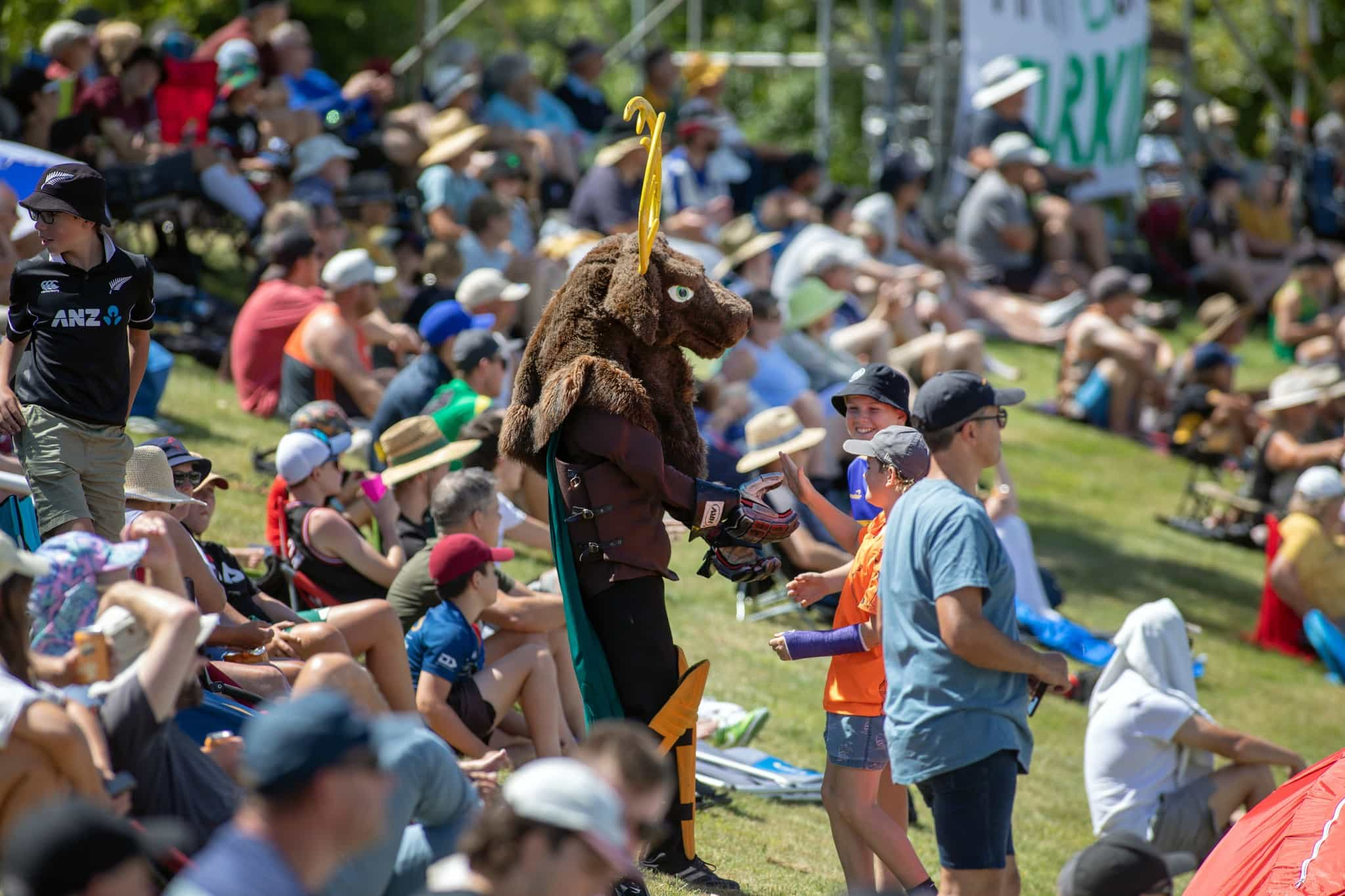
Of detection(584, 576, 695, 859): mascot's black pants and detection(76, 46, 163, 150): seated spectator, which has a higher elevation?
detection(76, 46, 163, 150): seated spectator

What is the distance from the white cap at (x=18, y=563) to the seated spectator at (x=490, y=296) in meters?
5.84

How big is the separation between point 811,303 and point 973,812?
7.41 m

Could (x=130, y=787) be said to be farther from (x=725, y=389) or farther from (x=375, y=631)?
(x=725, y=389)

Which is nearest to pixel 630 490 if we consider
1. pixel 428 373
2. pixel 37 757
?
pixel 37 757

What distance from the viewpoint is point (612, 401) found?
4.84 m

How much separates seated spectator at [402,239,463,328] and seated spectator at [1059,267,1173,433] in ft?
20.9

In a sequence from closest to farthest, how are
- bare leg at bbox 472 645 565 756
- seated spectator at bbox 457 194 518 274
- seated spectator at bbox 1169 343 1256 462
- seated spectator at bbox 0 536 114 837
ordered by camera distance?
1. seated spectator at bbox 0 536 114 837
2. bare leg at bbox 472 645 565 756
3. seated spectator at bbox 457 194 518 274
4. seated spectator at bbox 1169 343 1256 462

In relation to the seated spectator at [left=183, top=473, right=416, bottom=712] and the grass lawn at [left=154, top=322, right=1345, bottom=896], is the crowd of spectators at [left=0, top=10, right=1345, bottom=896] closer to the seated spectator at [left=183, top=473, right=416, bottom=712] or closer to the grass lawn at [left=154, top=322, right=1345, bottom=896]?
the seated spectator at [left=183, top=473, right=416, bottom=712]

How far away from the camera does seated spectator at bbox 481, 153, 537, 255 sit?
1182 centimetres

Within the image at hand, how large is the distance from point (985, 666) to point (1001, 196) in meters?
12.5

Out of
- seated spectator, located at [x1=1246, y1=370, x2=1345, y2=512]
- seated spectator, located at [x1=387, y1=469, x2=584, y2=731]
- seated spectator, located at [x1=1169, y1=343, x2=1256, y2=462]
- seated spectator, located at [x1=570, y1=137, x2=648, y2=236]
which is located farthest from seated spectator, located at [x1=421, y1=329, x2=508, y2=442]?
seated spectator, located at [x1=1169, y1=343, x2=1256, y2=462]

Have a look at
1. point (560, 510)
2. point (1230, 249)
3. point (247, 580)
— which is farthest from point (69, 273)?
point (1230, 249)

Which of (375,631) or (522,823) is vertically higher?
(522,823)

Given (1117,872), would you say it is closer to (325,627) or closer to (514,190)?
(325,627)
